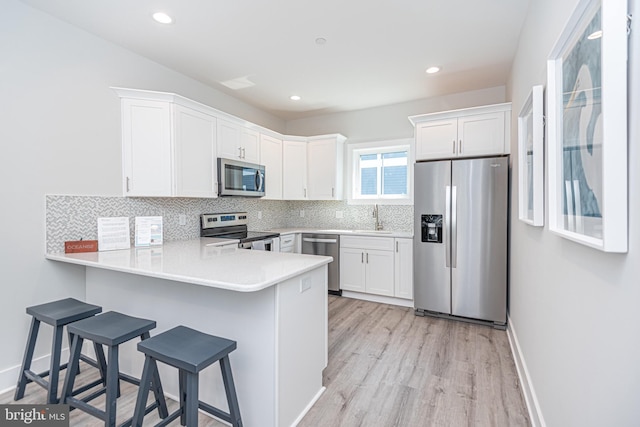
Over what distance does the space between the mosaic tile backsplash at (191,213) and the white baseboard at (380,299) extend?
38.5 inches

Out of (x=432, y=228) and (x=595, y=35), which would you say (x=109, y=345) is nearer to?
(x=595, y=35)

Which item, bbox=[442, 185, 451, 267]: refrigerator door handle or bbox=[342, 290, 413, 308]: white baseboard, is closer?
bbox=[442, 185, 451, 267]: refrigerator door handle

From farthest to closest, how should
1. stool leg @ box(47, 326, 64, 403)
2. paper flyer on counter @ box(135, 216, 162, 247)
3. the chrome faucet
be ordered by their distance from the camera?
the chrome faucet, paper flyer on counter @ box(135, 216, 162, 247), stool leg @ box(47, 326, 64, 403)

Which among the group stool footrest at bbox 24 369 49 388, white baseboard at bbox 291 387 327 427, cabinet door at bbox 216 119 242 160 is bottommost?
white baseboard at bbox 291 387 327 427

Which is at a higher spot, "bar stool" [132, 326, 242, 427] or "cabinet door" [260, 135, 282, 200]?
"cabinet door" [260, 135, 282, 200]

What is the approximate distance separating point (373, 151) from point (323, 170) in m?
0.80

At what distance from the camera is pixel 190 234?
3334mm

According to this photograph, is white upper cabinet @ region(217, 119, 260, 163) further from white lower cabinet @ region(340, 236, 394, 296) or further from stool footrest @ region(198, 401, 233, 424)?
stool footrest @ region(198, 401, 233, 424)

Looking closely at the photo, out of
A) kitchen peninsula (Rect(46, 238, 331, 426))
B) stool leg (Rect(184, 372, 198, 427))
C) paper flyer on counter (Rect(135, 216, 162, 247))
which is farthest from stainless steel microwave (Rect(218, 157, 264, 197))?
stool leg (Rect(184, 372, 198, 427))

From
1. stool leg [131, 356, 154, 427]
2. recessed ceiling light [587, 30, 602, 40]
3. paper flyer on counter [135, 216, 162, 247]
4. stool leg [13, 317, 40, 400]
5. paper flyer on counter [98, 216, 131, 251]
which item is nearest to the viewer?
recessed ceiling light [587, 30, 602, 40]

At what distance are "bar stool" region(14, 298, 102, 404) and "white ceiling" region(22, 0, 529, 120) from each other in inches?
83.2

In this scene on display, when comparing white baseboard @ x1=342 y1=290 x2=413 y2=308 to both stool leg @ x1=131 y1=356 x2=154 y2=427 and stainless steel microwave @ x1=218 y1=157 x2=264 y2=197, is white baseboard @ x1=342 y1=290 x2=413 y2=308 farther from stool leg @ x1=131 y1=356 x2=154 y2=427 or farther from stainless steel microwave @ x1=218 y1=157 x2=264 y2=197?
stool leg @ x1=131 y1=356 x2=154 y2=427

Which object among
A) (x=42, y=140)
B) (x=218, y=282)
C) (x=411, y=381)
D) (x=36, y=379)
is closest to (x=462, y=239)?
(x=411, y=381)

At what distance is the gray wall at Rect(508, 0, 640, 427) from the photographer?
0.77 m
